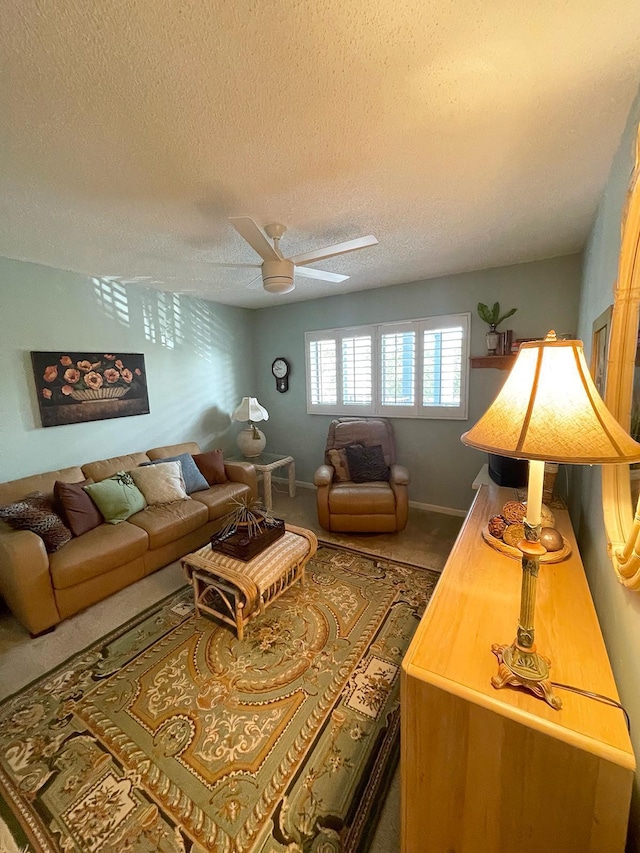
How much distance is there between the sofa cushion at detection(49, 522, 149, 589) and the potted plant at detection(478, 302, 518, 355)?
133 inches

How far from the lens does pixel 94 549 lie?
7.18ft

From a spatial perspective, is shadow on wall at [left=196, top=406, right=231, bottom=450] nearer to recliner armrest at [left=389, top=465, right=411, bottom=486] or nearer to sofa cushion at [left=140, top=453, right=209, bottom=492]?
sofa cushion at [left=140, top=453, right=209, bottom=492]

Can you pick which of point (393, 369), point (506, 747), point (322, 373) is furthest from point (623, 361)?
point (322, 373)

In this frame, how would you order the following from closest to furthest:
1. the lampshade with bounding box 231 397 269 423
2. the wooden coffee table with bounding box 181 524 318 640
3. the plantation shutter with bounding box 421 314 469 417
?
1. the wooden coffee table with bounding box 181 524 318 640
2. the plantation shutter with bounding box 421 314 469 417
3. the lampshade with bounding box 231 397 269 423

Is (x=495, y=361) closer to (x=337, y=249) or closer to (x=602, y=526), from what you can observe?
(x=337, y=249)

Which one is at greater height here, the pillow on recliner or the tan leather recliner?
the pillow on recliner

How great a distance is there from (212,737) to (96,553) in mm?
1372

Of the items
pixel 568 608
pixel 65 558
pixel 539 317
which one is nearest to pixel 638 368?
pixel 568 608

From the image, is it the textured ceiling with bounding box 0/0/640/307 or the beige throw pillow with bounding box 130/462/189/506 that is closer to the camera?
the textured ceiling with bounding box 0/0/640/307

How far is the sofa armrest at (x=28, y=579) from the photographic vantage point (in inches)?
74.7

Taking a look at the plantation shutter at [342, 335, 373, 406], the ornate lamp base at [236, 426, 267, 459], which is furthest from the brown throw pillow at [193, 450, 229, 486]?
the plantation shutter at [342, 335, 373, 406]

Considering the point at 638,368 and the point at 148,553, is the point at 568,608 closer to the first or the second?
the point at 638,368

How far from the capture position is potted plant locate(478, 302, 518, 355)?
2969 mm

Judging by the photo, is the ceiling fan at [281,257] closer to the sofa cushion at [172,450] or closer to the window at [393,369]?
the window at [393,369]
